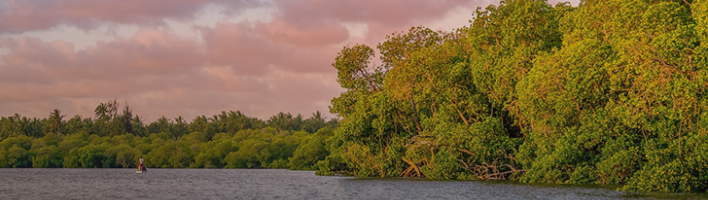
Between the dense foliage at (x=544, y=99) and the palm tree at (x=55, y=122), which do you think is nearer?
the dense foliage at (x=544, y=99)

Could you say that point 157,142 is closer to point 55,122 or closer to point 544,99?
point 55,122

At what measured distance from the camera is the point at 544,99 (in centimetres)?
3841

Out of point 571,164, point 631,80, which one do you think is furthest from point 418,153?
point 631,80

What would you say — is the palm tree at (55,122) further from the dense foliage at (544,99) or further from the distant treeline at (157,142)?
the dense foliage at (544,99)

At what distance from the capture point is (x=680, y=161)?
1296 inches

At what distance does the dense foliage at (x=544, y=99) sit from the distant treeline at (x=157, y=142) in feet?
138

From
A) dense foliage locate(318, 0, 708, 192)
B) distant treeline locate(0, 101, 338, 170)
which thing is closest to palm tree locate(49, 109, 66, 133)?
distant treeline locate(0, 101, 338, 170)

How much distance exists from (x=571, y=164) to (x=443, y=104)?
11.2 meters

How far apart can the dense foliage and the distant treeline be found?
4206cm

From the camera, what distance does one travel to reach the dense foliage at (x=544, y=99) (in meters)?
32.0

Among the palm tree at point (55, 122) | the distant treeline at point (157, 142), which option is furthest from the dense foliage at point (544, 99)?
the palm tree at point (55, 122)

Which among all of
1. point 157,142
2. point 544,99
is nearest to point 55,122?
point 157,142

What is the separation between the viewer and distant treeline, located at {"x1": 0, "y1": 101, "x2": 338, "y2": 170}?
386 feet

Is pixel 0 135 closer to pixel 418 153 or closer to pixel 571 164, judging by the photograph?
pixel 418 153
